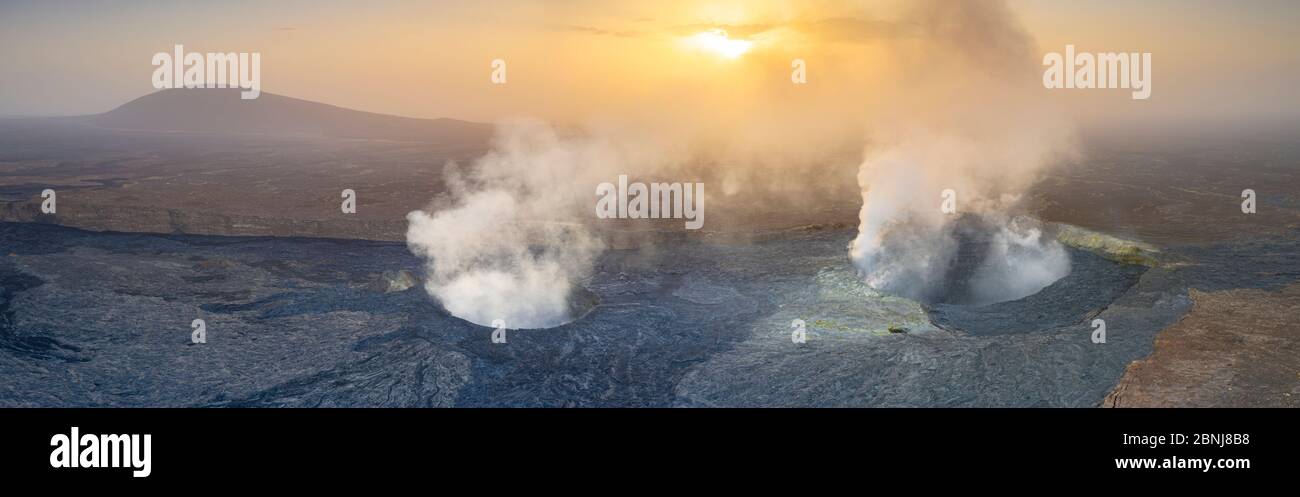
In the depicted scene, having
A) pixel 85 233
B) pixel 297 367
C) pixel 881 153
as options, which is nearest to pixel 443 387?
pixel 297 367

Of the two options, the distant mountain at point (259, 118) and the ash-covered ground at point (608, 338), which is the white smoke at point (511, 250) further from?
the distant mountain at point (259, 118)

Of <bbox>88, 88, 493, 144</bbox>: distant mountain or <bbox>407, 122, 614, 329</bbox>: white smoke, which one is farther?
<bbox>88, 88, 493, 144</bbox>: distant mountain

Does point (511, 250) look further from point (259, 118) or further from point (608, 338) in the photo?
point (259, 118)

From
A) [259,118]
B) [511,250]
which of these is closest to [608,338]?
[511,250]

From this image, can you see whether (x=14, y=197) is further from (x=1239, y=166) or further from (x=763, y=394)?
(x=1239, y=166)

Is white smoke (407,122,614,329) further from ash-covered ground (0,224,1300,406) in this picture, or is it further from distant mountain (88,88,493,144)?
distant mountain (88,88,493,144)

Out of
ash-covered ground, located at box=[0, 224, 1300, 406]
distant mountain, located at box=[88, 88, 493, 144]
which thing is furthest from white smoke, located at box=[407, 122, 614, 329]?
distant mountain, located at box=[88, 88, 493, 144]
